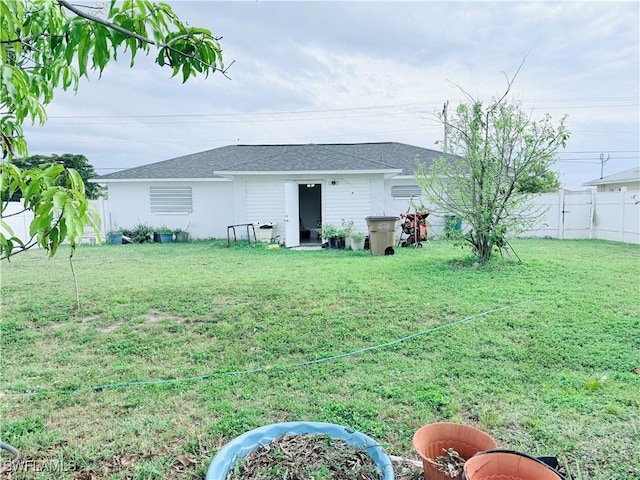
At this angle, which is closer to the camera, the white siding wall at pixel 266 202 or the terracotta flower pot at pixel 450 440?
the terracotta flower pot at pixel 450 440

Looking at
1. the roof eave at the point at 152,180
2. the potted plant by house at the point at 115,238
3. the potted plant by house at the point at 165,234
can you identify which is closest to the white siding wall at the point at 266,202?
the roof eave at the point at 152,180

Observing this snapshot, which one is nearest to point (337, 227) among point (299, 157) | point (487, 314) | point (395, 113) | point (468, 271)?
point (299, 157)

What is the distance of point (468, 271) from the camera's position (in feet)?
23.1

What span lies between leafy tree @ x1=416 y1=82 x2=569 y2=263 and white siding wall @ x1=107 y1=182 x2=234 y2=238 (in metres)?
9.15

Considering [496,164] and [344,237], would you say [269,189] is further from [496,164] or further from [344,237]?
[496,164]

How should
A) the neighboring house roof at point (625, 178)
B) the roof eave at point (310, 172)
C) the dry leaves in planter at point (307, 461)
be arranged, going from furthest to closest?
the neighboring house roof at point (625, 178) < the roof eave at point (310, 172) < the dry leaves in planter at point (307, 461)

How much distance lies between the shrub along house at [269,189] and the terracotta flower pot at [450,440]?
10370 mm

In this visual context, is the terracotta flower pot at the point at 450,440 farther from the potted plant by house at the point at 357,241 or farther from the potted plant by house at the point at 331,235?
the potted plant by house at the point at 331,235

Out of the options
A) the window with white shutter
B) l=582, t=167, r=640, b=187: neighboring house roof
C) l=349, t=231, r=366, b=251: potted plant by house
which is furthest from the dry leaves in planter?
l=582, t=167, r=640, b=187: neighboring house roof

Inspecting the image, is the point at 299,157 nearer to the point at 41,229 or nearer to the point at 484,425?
the point at 484,425

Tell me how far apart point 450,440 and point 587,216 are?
14.3 metres

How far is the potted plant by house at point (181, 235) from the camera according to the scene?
14188 millimetres

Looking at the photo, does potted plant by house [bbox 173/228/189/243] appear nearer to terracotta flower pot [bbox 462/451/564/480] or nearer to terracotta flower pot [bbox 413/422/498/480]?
terracotta flower pot [bbox 413/422/498/480]
